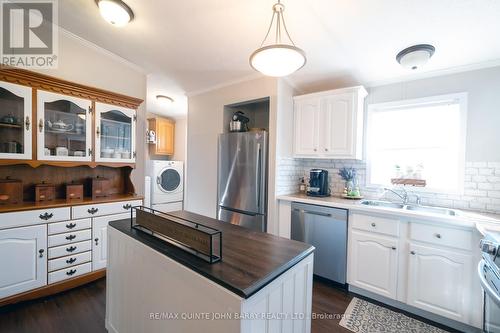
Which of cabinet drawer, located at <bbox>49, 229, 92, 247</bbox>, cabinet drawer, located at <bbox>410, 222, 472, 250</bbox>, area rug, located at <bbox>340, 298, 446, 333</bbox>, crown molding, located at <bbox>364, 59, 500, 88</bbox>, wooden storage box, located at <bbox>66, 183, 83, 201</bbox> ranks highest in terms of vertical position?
crown molding, located at <bbox>364, 59, 500, 88</bbox>

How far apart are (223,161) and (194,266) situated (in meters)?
2.14

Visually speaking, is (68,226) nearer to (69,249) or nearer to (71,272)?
(69,249)

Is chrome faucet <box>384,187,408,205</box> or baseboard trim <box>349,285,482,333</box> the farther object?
chrome faucet <box>384,187,408,205</box>

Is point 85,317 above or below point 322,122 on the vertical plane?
below

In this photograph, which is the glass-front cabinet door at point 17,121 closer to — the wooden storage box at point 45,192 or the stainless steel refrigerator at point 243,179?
the wooden storage box at point 45,192

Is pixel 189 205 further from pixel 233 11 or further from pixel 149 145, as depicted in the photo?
pixel 233 11

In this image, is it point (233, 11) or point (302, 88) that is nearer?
point (233, 11)

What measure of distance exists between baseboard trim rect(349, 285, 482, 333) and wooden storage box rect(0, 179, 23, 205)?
335cm

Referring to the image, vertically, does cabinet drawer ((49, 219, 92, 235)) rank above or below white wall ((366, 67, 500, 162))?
below

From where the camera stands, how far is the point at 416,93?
2301mm

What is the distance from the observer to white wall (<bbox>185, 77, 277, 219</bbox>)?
3.03 meters

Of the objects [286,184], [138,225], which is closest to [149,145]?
[286,184]

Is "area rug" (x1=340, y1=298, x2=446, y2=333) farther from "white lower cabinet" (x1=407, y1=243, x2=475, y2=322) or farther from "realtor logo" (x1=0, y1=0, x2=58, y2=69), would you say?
"realtor logo" (x1=0, y1=0, x2=58, y2=69)

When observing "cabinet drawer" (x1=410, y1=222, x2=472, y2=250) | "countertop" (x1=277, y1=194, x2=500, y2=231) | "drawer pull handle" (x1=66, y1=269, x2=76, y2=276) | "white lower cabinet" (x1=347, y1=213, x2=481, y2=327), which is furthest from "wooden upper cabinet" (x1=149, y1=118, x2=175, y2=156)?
"cabinet drawer" (x1=410, y1=222, x2=472, y2=250)
